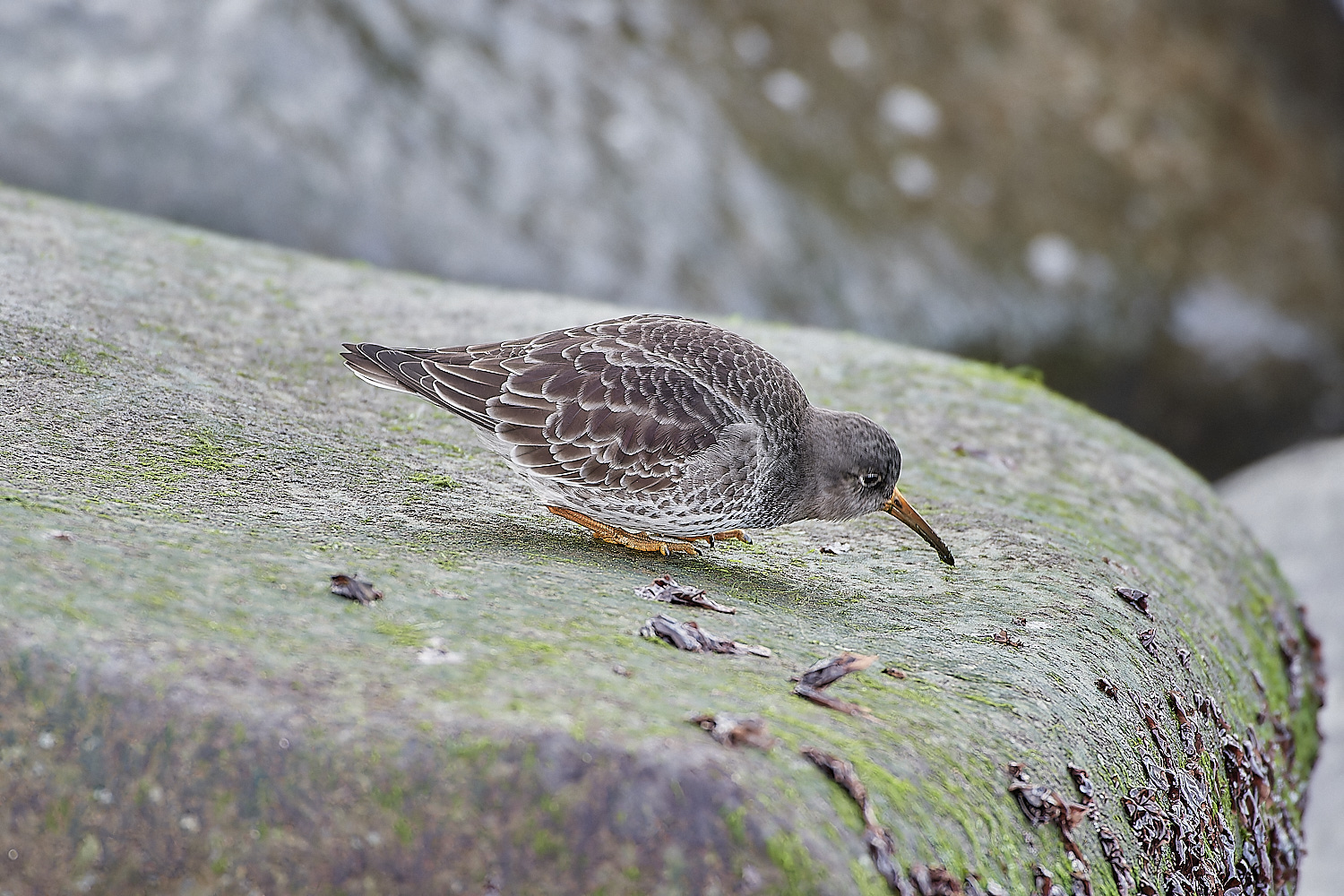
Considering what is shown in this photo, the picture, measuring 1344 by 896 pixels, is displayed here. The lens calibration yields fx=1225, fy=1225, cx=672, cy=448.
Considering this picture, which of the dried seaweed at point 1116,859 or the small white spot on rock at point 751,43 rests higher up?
the small white spot on rock at point 751,43

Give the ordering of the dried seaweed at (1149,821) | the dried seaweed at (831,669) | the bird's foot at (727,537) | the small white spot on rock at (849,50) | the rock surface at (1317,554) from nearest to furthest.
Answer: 1. the dried seaweed at (831,669)
2. the dried seaweed at (1149,821)
3. the bird's foot at (727,537)
4. the rock surface at (1317,554)
5. the small white spot on rock at (849,50)

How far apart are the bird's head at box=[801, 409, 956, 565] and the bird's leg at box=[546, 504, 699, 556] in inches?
23.8

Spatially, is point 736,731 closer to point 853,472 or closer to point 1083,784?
point 1083,784

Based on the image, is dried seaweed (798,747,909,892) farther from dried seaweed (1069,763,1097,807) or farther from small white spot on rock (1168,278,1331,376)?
small white spot on rock (1168,278,1331,376)

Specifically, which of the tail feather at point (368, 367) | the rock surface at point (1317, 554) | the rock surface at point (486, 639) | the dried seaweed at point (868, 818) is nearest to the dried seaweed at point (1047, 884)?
the rock surface at point (486, 639)

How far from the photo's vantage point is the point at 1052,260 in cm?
1180

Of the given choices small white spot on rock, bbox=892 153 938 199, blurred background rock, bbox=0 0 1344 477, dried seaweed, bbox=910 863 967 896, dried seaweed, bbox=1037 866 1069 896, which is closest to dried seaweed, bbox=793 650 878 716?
dried seaweed, bbox=910 863 967 896

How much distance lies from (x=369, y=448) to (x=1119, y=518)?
3648 millimetres

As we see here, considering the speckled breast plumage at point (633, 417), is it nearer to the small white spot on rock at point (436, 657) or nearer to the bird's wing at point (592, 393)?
the bird's wing at point (592, 393)

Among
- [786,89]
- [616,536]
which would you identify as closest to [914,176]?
[786,89]

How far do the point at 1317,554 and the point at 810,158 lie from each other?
219 inches

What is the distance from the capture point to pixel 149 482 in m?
4.36

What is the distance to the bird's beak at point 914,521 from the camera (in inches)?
200

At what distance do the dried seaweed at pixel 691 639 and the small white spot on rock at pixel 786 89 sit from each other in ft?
29.0
